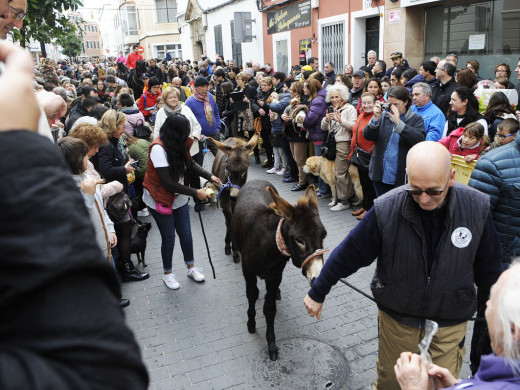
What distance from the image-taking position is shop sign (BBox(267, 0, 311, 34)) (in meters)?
17.9

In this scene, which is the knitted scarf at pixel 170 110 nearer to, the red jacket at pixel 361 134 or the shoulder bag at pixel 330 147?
the shoulder bag at pixel 330 147

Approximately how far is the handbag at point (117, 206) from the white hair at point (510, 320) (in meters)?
4.69

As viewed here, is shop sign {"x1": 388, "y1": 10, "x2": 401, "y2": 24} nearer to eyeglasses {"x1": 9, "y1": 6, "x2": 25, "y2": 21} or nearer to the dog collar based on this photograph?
the dog collar

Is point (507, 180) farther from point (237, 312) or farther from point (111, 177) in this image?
point (111, 177)

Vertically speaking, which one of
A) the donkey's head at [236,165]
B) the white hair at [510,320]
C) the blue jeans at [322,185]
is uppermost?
the white hair at [510,320]

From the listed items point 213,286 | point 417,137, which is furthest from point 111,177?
point 417,137

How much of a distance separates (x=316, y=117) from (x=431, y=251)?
21.1 feet

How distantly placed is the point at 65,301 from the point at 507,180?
3689 millimetres

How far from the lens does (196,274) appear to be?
5957 millimetres

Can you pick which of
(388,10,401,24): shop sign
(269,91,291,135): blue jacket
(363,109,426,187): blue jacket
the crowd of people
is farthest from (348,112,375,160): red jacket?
(388,10,401,24): shop sign

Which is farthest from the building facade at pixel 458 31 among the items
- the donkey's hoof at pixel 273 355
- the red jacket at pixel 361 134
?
the donkey's hoof at pixel 273 355

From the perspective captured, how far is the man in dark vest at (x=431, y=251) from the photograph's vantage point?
2588 millimetres

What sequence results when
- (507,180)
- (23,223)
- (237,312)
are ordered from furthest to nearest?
(237,312) → (507,180) → (23,223)

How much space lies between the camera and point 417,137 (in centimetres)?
598
